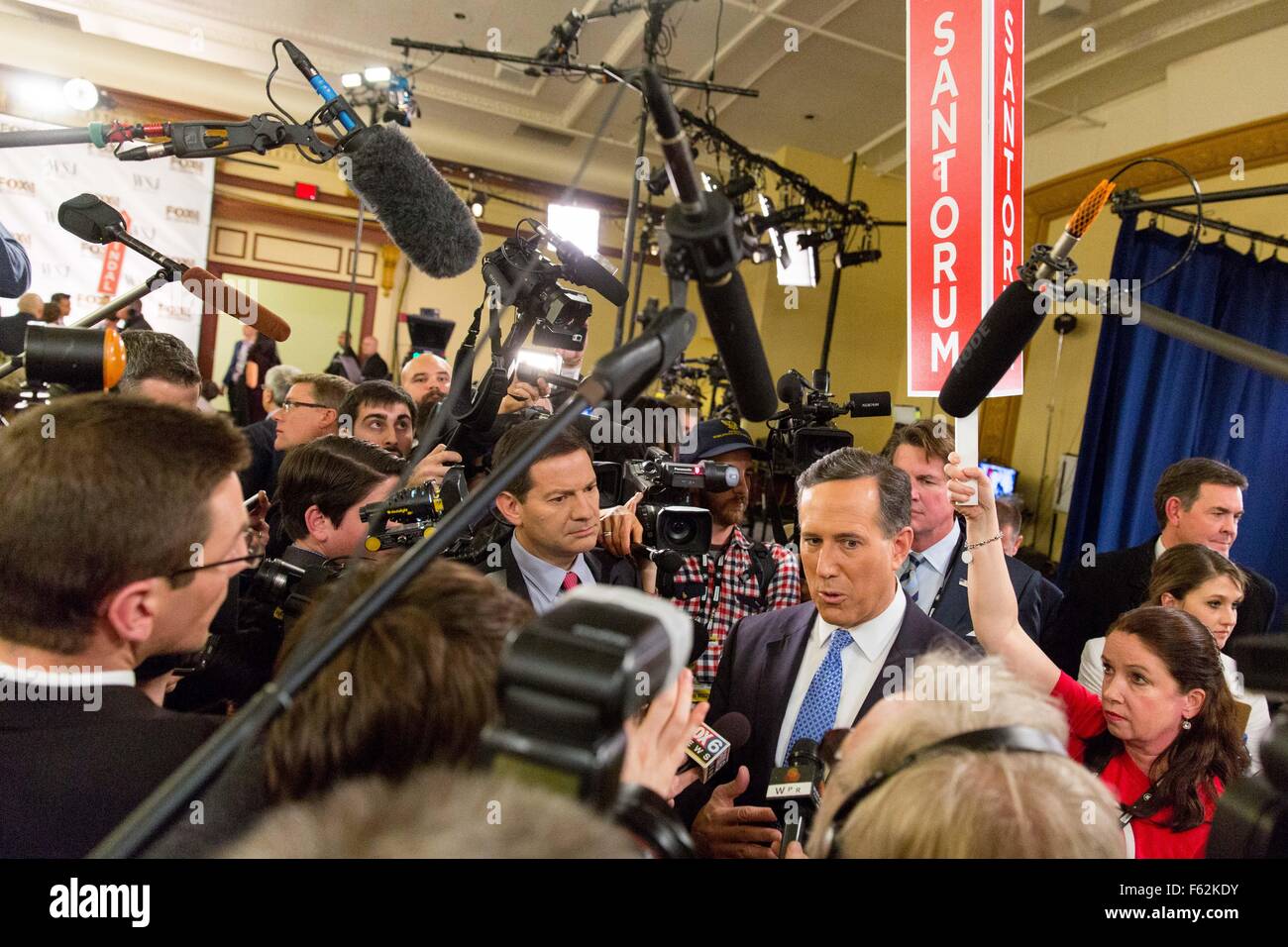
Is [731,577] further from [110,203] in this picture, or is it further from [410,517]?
[110,203]

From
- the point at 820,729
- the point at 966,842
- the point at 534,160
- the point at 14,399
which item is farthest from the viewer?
the point at 534,160

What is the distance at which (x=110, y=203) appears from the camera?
5.73 meters

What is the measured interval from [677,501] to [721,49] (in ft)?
16.0

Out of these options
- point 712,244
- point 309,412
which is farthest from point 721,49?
point 712,244

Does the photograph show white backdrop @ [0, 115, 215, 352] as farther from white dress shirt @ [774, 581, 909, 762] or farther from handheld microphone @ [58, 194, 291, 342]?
white dress shirt @ [774, 581, 909, 762]

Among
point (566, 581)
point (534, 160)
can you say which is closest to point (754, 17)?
point (534, 160)

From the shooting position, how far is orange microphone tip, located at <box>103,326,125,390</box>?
1.00m

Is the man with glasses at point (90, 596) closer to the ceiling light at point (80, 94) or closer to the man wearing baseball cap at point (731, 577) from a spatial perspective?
the ceiling light at point (80, 94)

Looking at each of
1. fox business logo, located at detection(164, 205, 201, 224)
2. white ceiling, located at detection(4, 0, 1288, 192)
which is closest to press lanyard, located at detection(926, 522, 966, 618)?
white ceiling, located at detection(4, 0, 1288, 192)

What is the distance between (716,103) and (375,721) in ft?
22.4

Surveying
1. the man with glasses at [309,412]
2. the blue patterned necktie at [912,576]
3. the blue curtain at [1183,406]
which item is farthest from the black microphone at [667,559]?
the blue curtain at [1183,406]
